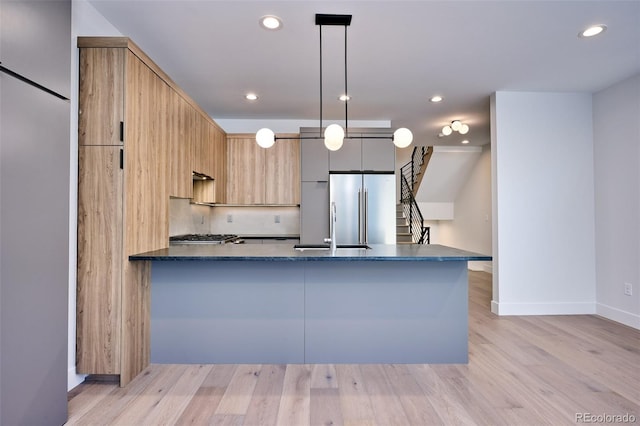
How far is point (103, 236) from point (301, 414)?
1759mm

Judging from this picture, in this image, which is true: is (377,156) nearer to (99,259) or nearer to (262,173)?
(262,173)

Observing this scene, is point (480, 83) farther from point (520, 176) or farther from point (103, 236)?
point (103, 236)

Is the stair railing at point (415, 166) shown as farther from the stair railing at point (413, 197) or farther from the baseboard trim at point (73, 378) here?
the baseboard trim at point (73, 378)

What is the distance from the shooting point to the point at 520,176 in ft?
13.4

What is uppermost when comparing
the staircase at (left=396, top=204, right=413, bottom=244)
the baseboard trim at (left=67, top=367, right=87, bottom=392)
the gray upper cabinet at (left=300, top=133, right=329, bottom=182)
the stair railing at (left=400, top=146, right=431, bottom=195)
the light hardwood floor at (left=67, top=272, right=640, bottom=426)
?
the stair railing at (left=400, top=146, right=431, bottom=195)

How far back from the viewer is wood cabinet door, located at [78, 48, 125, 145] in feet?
7.25

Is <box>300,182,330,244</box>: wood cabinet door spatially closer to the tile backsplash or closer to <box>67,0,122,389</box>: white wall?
the tile backsplash

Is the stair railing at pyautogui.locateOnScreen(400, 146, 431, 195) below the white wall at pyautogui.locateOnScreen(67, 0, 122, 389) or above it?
above

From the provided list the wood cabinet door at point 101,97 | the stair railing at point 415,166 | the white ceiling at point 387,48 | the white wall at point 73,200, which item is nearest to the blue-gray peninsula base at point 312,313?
the white wall at point 73,200

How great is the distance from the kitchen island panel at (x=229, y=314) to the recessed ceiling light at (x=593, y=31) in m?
3.05

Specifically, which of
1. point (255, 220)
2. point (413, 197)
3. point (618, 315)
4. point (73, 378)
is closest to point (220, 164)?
point (255, 220)

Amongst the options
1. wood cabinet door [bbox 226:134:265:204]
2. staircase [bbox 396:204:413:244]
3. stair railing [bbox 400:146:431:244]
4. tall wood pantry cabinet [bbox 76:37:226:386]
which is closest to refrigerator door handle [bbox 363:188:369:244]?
wood cabinet door [bbox 226:134:265:204]

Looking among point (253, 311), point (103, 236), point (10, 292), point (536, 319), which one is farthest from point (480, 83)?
point (10, 292)

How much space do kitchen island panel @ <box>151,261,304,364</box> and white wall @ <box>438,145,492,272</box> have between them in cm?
553
